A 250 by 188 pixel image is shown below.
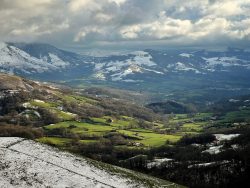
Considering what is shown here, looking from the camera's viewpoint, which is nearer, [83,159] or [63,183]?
[63,183]

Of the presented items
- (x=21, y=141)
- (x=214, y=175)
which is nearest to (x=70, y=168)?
(x=21, y=141)

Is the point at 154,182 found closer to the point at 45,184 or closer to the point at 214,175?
the point at 45,184

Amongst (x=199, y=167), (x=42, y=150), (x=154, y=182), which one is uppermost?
(x=42, y=150)

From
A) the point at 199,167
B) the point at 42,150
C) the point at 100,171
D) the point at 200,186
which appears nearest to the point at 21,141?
the point at 42,150

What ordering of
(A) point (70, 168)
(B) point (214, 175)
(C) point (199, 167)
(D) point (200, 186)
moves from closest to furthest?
1. (A) point (70, 168)
2. (D) point (200, 186)
3. (B) point (214, 175)
4. (C) point (199, 167)

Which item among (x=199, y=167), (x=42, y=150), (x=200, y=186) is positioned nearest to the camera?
(x=42, y=150)

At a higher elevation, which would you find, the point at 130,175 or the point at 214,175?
the point at 130,175
